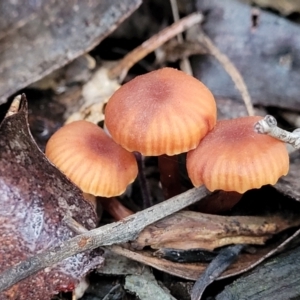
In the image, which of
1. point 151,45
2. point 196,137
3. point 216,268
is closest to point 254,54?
point 151,45

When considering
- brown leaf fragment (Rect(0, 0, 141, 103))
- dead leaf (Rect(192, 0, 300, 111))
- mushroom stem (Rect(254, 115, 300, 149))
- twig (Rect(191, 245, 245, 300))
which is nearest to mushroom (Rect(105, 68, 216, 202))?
mushroom stem (Rect(254, 115, 300, 149))

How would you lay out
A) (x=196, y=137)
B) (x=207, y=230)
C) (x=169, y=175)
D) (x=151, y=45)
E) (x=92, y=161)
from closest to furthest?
1. (x=196, y=137)
2. (x=92, y=161)
3. (x=207, y=230)
4. (x=169, y=175)
5. (x=151, y=45)

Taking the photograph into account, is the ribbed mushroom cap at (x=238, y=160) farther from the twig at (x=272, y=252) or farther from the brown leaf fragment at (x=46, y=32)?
the brown leaf fragment at (x=46, y=32)

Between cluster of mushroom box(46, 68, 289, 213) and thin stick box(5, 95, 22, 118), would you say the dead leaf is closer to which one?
cluster of mushroom box(46, 68, 289, 213)

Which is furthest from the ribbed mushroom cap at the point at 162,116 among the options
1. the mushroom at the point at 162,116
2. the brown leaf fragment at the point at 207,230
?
the brown leaf fragment at the point at 207,230

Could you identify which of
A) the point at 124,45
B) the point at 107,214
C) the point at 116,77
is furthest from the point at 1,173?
the point at 124,45

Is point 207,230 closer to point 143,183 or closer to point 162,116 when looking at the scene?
point 143,183

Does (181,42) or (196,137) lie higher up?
(196,137)
